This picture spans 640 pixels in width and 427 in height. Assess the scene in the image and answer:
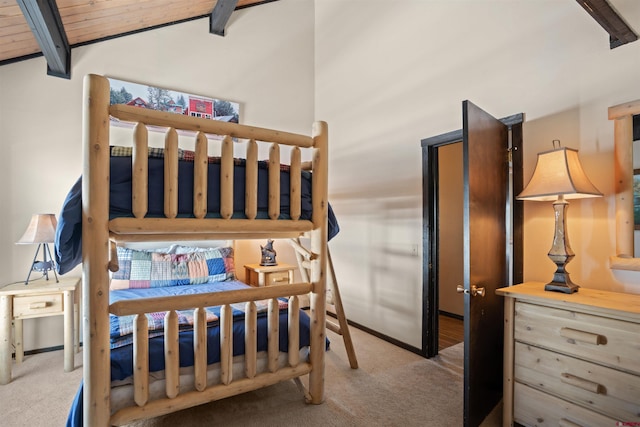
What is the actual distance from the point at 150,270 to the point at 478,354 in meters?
2.94

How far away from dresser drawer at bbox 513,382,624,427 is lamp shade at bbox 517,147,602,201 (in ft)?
3.65

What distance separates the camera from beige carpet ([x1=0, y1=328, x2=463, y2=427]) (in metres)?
2.11

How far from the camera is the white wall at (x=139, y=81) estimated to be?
10.1ft

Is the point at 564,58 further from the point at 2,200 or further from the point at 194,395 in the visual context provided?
the point at 2,200

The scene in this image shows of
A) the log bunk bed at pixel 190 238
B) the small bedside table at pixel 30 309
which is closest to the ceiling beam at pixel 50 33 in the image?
the log bunk bed at pixel 190 238

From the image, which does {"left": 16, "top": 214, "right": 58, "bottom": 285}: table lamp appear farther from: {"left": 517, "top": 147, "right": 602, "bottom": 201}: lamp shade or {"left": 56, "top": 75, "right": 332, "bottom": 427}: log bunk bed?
{"left": 517, "top": 147, "right": 602, "bottom": 201}: lamp shade

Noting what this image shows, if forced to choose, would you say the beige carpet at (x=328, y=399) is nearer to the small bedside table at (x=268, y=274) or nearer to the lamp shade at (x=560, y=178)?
the small bedside table at (x=268, y=274)

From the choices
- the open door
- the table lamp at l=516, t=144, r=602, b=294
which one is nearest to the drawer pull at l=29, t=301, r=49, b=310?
the open door

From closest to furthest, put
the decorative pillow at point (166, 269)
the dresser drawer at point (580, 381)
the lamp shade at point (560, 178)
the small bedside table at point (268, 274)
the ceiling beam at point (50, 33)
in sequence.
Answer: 1. the dresser drawer at point (580, 381)
2. the lamp shade at point (560, 178)
3. the ceiling beam at point (50, 33)
4. the decorative pillow at point (166, 269)
5. the small bedside table at point (268, 274)

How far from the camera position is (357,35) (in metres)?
3.97

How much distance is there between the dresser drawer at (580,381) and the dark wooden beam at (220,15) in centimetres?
407

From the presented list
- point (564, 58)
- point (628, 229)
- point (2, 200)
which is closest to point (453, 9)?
point (564, 58)

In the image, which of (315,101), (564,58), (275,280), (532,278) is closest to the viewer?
(564,58)

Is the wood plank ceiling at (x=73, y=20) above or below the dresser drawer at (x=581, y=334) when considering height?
above
